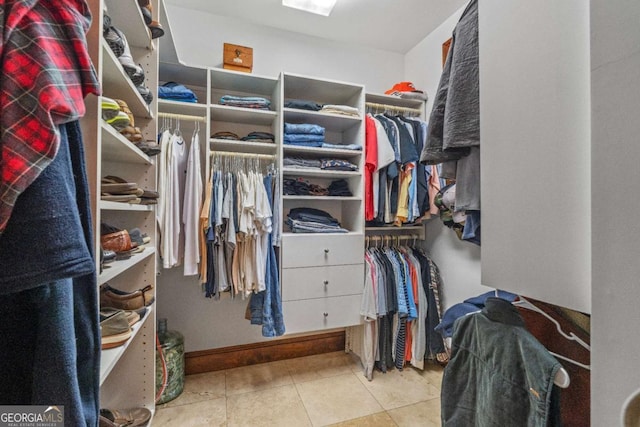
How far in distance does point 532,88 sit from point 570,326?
0.72m

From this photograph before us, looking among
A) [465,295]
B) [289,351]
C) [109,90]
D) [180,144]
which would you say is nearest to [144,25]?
[109,90]

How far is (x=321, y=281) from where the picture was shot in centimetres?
196

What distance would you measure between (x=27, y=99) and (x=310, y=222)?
169cm

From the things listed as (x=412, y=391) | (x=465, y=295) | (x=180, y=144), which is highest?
(x=180, y=144)

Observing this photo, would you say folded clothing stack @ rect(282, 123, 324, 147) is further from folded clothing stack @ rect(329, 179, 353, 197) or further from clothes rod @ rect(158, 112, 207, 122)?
clothes rod @ rect(158, 112, 207, 122)

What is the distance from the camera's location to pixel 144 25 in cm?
114

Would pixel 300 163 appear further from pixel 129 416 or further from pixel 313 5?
pixel 129 416

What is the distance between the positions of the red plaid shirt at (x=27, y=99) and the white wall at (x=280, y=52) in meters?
1.91

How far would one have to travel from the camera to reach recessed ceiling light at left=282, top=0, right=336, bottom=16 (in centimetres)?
192

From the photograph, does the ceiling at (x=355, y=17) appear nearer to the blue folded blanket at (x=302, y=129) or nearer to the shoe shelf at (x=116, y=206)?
the blue folded blanket at (x=302, y=129)

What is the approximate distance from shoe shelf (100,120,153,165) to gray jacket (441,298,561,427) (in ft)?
3.99

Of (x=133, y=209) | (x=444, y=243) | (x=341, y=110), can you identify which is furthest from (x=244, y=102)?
(x=444, y=243)

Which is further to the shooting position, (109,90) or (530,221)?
(109,90)
